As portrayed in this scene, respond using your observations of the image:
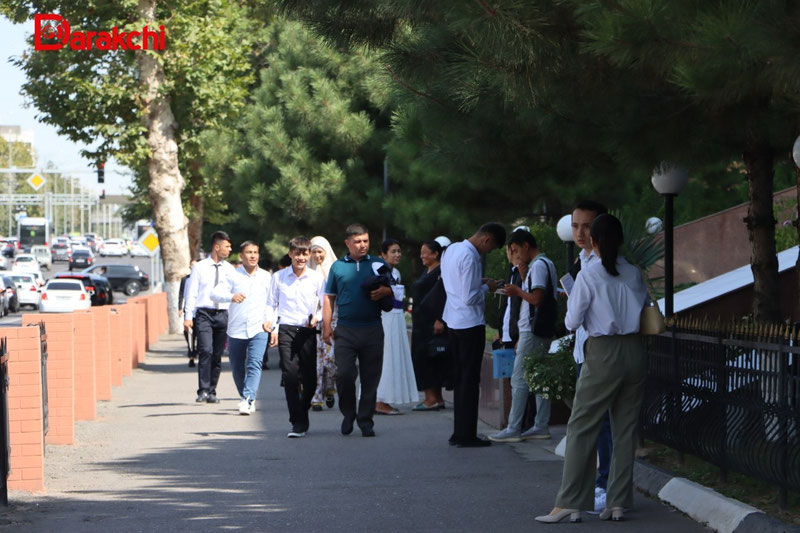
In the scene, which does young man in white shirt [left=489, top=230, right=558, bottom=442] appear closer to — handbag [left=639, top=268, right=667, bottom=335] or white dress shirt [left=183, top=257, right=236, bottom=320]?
handbag [left=639, top=268, right=667, bottom=335]

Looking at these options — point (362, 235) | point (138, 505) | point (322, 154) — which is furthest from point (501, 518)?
point (322, 154)

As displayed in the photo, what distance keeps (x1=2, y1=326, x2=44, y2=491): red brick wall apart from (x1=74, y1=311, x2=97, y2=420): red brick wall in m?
4.36

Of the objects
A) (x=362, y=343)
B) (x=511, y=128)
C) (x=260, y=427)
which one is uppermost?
(x=511, y=128)

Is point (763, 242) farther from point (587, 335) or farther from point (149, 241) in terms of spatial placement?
point (149, 241)

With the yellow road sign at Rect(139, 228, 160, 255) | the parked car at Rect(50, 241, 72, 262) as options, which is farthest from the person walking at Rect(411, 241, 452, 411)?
the parked car at Rect(50, 241, 72, 262)

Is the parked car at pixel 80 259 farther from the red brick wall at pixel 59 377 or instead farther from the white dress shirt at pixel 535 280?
the white dress shirt at pixel 535 280

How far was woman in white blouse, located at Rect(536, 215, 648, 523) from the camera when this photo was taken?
740 cm

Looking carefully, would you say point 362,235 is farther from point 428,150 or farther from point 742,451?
point 742,451

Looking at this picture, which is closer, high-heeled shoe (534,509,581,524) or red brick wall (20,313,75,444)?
high-heeled shoe (534,509,581,524)

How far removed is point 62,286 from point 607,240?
137 ft

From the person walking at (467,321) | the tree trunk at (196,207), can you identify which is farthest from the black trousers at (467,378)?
the tree trunk at (196,207)

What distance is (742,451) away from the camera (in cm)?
768

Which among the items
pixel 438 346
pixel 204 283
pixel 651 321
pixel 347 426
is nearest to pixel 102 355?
pixel 204 283

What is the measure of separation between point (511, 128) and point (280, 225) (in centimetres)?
1949
